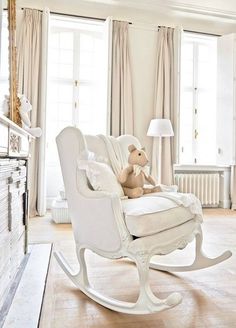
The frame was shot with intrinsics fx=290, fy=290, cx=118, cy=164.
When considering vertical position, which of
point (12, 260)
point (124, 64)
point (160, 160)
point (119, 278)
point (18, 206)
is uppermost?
point (124, 64)

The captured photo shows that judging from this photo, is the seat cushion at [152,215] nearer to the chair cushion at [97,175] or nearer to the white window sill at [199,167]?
the chair cushion at [97,175]

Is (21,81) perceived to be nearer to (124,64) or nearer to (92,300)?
(124,64)

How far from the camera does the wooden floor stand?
1.35 metres

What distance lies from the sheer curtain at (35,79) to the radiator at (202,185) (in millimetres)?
2185

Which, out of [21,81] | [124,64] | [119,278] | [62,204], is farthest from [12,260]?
[124,64]

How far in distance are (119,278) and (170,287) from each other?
34 centimetres

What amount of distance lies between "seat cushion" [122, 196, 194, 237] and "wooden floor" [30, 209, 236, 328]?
42 cm

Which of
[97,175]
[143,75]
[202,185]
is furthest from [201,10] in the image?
[97,175]

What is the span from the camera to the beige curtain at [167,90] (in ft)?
15.2

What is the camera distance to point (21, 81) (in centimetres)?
404

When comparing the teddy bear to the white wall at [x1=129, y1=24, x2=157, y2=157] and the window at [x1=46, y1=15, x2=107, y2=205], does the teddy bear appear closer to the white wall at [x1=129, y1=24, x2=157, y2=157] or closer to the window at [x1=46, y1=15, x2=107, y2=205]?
the window at [x1=46, y1=15, x2=107, y2=205]

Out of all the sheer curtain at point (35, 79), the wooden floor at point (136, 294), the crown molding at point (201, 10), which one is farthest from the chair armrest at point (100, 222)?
the crown molding at point (201, 10)

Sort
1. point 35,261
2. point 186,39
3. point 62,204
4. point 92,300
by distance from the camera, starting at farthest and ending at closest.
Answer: point 186,39 → point 62,204 → point 35,261 → point 92,300

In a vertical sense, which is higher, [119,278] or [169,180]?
[169,180]
